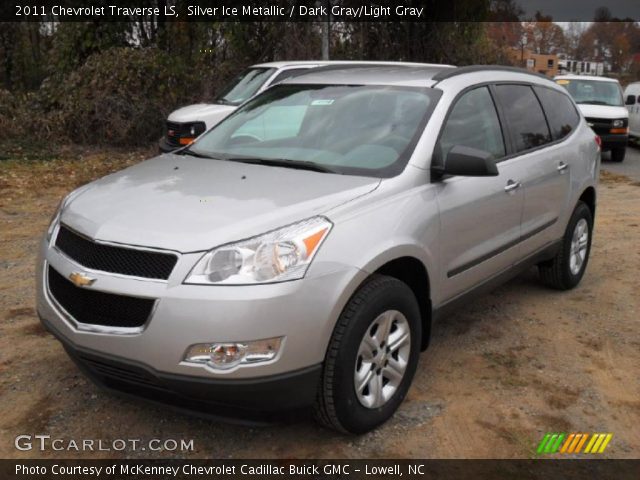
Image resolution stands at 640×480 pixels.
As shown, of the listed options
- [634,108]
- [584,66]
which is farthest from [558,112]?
[584,66]

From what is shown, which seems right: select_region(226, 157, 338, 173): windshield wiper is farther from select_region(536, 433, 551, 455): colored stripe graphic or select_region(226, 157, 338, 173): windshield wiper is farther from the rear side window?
the rear side window

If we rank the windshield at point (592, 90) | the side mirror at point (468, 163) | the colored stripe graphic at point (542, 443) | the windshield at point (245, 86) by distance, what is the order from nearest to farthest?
the colored stripe graphic at point (542, 443)
the side mirror at point (468, 163)
the windshield at point (245, 86)
the windshield at point (592, 90)

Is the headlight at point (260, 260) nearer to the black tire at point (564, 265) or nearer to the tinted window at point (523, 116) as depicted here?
→ the tinted window at point (523, 116)

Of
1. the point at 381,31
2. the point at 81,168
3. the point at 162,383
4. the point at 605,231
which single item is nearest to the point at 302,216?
the point at 162,383

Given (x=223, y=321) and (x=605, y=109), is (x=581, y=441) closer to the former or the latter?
(x=223, y=321)

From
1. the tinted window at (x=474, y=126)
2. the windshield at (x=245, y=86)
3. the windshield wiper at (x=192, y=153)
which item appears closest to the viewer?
the tinted window at (x=474, y=126)

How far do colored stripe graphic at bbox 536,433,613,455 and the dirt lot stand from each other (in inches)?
1.6

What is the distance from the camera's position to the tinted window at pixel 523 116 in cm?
452

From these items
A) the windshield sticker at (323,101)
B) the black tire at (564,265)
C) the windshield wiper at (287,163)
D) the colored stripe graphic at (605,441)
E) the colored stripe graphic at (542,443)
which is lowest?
the colored stripe graphic at (605,441)

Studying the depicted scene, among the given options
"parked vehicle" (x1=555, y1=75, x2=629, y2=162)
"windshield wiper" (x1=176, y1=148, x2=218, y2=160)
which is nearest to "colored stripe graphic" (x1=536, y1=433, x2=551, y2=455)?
"windshield wiper" (x1=176, y1=148, x2=218, y2=160)

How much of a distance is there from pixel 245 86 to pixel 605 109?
8.10 m

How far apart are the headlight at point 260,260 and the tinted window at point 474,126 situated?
4.09 ft

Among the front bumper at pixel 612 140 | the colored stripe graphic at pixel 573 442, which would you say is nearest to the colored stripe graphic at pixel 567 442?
the colored stripe graphic at pixel 573 442

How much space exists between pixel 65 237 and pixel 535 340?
2.99 metres
